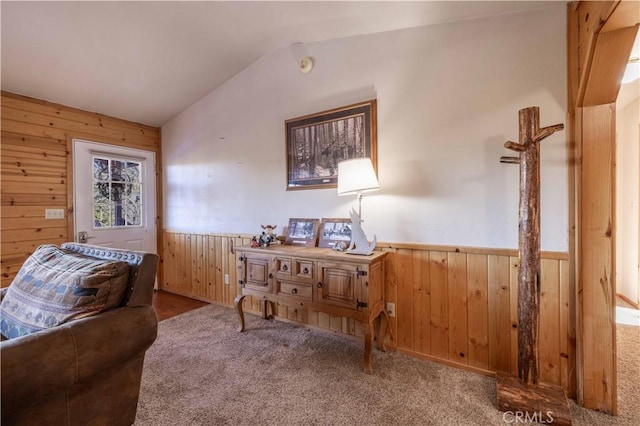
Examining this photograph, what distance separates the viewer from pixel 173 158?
3.73 m

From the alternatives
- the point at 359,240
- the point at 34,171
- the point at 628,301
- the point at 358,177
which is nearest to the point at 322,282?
the point at 359,240

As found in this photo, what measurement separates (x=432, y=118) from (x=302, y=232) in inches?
56.0

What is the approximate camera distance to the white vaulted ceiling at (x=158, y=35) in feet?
6.39

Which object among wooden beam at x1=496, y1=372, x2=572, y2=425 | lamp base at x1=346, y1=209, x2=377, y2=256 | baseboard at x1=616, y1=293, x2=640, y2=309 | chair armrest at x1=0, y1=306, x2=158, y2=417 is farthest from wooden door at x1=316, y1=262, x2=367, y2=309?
baseboard at x1=616, y1=293, x2=640, y2=309

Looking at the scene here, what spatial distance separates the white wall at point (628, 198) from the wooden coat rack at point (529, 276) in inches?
99.7

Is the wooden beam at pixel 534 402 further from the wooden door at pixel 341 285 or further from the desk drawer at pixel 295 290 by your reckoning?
the desk drawer at pixel 295 290

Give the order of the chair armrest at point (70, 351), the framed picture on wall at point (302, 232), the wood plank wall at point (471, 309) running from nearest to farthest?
the chair armrest at point (70, 351), the wood plank wall at point (471, 309), the framed picture on wall at point (302, 232)

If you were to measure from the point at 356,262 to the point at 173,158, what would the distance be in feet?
9.95

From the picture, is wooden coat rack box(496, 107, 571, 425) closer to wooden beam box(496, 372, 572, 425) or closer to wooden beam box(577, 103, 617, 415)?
wooden beam box(496, 372, 572, 425)

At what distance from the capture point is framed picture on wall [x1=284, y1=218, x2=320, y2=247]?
252 cm

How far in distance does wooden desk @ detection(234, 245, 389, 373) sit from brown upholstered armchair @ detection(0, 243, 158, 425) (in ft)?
3.49

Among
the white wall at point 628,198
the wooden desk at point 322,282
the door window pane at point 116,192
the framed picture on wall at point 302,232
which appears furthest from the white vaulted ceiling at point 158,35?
the white wall at point 628,198

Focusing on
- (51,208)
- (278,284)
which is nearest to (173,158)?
(51,208)

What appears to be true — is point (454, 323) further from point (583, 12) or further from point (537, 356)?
point (583, 12)
